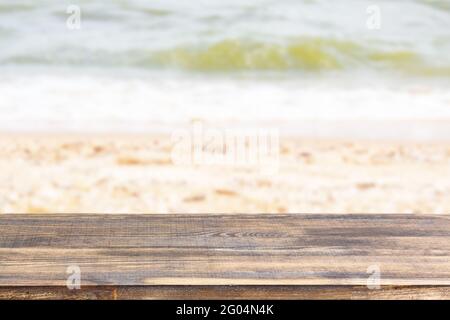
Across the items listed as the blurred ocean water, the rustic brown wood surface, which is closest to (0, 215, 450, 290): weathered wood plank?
the rustic brown wood surface

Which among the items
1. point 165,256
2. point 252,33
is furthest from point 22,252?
point 252,33

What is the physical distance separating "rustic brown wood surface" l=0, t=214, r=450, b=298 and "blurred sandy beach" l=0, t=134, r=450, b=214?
89.1 inches

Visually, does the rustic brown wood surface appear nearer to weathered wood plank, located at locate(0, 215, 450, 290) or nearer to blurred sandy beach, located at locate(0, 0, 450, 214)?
weathered wood plank, located at locate(0, 215, 450, 290)

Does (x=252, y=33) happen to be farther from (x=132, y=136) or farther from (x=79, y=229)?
(x=79, y=229)

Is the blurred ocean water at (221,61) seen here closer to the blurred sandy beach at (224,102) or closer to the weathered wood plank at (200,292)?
the blurred sandy beach at (224,102)

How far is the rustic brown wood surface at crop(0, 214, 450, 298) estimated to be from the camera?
3.32 feet

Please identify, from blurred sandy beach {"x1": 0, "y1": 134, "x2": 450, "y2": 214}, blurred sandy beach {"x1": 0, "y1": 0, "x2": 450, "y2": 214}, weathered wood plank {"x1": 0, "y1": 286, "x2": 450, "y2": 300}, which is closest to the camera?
weathered wood plank {"x1": 0, "y1": 286, "x2": 450, "y2": 300}

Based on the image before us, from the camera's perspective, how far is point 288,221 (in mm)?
1325

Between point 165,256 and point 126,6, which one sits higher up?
point 126,6

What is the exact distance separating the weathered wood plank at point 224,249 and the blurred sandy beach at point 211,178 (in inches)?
89.0
